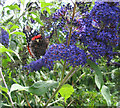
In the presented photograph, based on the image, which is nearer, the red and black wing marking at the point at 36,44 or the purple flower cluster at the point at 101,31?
the purple flower cluster at the point at 101,31

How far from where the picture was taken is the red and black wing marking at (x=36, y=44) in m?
1.48

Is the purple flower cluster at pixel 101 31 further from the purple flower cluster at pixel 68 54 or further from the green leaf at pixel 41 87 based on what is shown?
the green leaf at pixel 41 87

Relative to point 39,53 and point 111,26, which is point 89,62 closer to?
point 111,26

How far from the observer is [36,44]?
1.62 metres

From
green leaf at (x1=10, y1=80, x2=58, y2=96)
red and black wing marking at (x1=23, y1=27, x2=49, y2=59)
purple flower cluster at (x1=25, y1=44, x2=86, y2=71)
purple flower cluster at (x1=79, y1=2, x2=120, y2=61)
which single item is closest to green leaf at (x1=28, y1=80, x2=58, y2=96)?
green leaf at (x1=10, y1=80, x2=58, y2=96)

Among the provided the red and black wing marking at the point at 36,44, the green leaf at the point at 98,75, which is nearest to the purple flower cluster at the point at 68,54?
the green leaf at the point at 98,75

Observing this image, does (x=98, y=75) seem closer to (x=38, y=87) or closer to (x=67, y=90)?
(x=67, y=90)

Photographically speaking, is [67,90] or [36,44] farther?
[36,44]

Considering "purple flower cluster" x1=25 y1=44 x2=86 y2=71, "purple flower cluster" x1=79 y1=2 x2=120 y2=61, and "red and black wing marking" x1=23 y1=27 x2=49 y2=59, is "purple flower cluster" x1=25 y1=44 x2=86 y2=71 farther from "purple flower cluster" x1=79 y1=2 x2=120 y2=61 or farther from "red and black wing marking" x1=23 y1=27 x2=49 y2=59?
"red and black wing marking" x1=23 y1=27 x2=49 y2=59

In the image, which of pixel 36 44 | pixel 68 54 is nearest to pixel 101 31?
pixel 68 54

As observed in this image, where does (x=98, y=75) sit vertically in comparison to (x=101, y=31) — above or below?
below

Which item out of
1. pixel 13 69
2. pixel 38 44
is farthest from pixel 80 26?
pixel 38 44

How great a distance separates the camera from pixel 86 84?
1.54 m

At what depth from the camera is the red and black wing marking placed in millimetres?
1476
